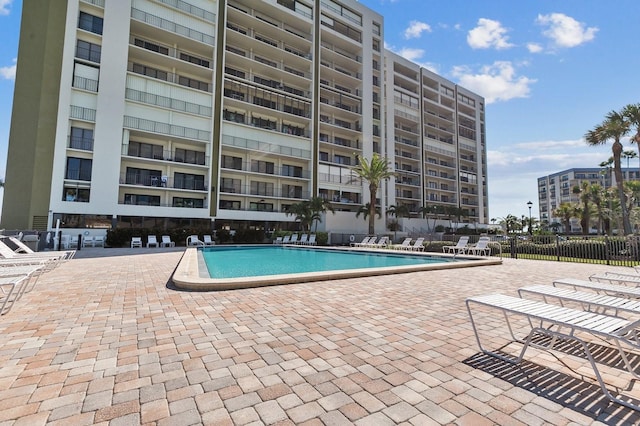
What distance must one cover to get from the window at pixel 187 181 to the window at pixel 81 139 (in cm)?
614

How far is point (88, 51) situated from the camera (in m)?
22.5

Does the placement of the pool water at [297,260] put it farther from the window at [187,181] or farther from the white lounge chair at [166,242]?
the window at [187,181]

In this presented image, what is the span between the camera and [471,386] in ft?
7.33

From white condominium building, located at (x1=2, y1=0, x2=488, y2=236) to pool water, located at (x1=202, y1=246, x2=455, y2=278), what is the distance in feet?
31.2

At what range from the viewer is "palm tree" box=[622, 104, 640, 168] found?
19.3 meters

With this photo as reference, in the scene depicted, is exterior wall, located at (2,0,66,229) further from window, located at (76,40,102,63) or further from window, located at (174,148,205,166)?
window, located at (174,148,205,166)

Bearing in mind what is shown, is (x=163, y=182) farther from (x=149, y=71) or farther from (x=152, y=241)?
(x=149, y=71)

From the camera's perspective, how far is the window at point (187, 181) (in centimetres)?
2562

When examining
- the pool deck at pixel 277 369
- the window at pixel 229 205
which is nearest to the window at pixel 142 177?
the window at pixel 229 205

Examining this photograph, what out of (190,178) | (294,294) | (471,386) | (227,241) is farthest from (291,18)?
(471,386)

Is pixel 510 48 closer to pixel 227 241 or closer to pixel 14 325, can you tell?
pixel 14 325

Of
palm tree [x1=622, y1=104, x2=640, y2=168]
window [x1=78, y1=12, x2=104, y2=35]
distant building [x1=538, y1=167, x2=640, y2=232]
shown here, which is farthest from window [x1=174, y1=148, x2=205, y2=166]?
distant building [x1=538, y1=167, x2=640, y2=232]

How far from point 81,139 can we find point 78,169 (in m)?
2.26

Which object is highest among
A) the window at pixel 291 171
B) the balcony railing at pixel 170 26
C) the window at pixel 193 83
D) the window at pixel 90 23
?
the balcony railing at pixel 170 26
